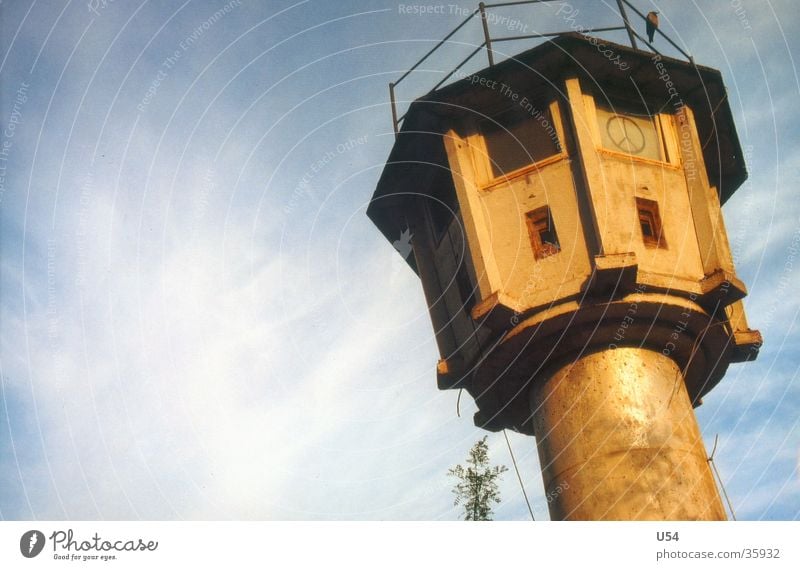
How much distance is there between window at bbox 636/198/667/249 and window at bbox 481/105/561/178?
1.41 metres

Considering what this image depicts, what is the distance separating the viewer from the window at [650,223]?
9203 mm

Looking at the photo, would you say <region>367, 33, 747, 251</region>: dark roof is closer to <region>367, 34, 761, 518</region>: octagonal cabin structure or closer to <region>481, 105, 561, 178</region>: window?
<region>367, 34, 761, 518</region>: octagonal cabin structure

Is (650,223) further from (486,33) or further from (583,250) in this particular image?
(486,33)

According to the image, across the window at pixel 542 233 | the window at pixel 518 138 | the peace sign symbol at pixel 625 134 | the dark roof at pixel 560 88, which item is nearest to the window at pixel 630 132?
the peace sign symbol at pixel 625 134

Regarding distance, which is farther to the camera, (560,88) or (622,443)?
(560,88)

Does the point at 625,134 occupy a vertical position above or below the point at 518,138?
below

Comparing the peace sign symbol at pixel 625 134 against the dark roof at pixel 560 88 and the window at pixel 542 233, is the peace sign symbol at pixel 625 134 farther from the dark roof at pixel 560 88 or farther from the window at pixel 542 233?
the window at pixel 542 233

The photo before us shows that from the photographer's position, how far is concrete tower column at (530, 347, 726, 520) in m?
7.92

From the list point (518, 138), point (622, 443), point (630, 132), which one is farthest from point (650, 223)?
point (622, 443)
